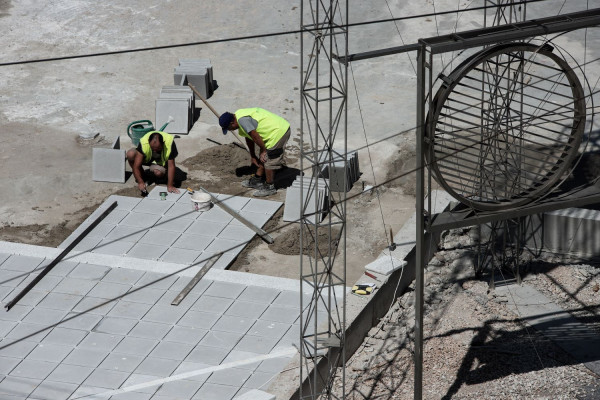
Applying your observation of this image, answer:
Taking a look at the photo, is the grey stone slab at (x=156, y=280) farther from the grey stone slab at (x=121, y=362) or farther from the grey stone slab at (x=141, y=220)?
the grey stone slab at (x=121, y=362)

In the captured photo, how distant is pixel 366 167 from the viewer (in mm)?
17516

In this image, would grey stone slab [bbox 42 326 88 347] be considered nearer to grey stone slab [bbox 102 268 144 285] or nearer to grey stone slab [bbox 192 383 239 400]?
grey stone slab [bbox 102 268 144 285]

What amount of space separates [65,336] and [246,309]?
7.60 feet

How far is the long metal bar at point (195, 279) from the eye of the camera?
13719 millimetres

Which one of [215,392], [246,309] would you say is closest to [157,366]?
[215,392]

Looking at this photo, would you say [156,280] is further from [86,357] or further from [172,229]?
[86,357]

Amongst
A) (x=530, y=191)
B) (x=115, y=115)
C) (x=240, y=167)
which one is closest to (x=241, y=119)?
(x=240, y=167)

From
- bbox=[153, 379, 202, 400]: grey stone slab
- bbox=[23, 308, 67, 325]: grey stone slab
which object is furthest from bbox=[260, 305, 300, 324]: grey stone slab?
bbox=[23, 308, 67, 325]: grey stone slab

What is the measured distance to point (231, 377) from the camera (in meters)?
12.2

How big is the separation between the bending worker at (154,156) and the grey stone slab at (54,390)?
482cm

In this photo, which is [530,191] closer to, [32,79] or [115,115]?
[115,115]

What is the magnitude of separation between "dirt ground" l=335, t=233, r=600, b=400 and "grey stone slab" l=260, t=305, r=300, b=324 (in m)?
0.92

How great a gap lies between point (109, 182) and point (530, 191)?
24.4 feet

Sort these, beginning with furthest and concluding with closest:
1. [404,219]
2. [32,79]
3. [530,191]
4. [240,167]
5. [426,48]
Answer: [32,79] < [240,167] < [404,219] < [530,191] < [426,48]
